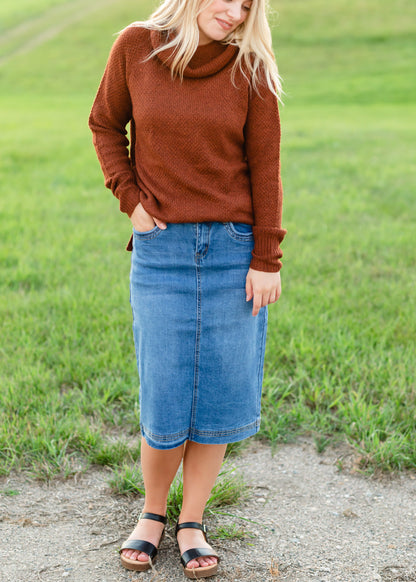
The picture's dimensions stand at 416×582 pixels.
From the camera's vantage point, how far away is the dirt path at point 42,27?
29703 millimetres

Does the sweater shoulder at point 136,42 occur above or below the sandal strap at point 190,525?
above

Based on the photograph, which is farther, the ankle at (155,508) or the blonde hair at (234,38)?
the ankle at (155,508)

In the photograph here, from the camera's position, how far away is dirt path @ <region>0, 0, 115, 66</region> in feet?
97.5

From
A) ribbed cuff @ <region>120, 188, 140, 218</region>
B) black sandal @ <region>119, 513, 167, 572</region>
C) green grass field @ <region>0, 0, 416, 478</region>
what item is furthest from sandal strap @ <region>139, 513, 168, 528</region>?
ribbed cuff @ <region>120, 188, 140, 218</region>

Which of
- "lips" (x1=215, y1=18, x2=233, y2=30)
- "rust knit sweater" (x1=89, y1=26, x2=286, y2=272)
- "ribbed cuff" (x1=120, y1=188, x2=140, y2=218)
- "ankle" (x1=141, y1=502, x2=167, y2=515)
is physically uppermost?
"lips" (x1=215, y1=18, x2=233, y2=30)

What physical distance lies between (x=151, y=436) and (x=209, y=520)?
1.76ft

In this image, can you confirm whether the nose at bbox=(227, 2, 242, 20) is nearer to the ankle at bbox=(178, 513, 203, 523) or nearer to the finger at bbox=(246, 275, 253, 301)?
the finger at bbox=(246, 275, 253, 301)

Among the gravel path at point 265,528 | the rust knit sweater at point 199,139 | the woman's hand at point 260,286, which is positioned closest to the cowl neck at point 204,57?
the rust knit sweater at point 199,139

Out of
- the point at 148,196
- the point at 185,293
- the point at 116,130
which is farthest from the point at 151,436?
the point at 116,130

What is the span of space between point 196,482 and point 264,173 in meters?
1.05

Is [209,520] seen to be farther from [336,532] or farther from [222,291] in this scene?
[222,291]

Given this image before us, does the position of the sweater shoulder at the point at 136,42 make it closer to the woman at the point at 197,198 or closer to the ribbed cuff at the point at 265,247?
the woman at the point at 197,198

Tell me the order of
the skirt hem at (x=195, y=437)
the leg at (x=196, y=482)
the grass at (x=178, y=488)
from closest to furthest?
the skirt hem at (x=195, y=437) < the leg at (x=196, y=482) < the grass at (x=178, y=488)

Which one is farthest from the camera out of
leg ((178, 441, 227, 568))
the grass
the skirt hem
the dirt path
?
the dirt path
